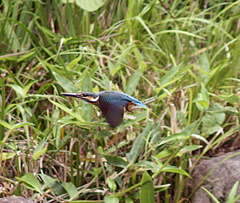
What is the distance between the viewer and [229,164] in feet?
6.78

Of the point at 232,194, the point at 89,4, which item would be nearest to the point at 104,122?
the point at 232,194

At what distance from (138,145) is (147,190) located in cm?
27

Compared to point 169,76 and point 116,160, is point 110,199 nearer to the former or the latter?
point 116,160

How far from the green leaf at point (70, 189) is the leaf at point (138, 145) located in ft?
0.86

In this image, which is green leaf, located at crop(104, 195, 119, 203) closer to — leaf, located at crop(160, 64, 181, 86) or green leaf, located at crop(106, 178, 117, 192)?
green leaf, located at crop(106, 178, 117, 192)

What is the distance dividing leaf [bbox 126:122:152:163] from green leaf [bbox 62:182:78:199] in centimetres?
26

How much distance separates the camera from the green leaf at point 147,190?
1.75 meters

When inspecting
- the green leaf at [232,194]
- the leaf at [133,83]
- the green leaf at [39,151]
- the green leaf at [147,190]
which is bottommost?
the green leaf at [232,194]

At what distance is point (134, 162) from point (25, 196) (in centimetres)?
48

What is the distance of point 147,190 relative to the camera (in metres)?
1.77

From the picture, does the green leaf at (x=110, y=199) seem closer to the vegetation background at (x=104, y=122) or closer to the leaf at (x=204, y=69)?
the vegetation background at (x=104, y=122)

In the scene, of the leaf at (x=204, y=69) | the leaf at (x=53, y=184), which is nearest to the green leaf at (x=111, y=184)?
the leaf at (x=53, y=184)

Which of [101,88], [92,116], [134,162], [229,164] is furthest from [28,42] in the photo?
[229,164]

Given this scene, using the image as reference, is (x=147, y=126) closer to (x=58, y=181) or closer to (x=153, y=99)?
(x=153, y=99)
